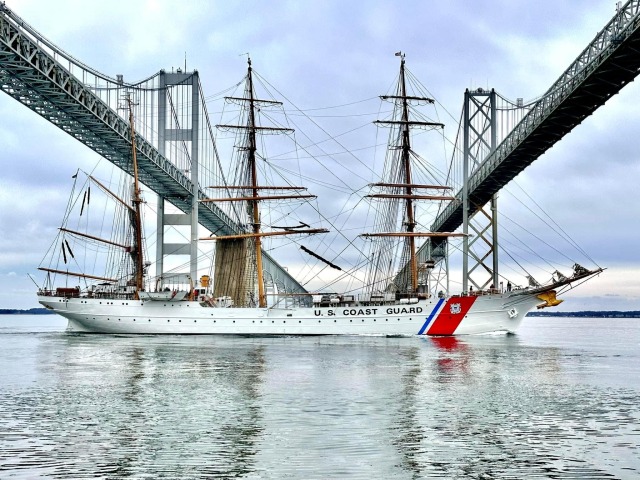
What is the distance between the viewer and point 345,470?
10.1 metres

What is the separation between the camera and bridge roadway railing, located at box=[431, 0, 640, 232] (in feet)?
97.1

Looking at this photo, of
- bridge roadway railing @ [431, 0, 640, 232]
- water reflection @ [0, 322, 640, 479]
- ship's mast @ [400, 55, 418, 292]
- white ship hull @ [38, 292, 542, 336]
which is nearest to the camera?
water reflection @ [0, 322, 640, 479]

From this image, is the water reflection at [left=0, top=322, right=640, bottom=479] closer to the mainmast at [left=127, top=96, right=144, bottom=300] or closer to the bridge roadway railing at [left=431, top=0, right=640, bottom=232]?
the bridge roadway railing at [left=431, top=0, right=640, bottom=232]

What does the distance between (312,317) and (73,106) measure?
19513 millimetres

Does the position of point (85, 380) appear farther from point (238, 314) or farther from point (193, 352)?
point (238, 314)

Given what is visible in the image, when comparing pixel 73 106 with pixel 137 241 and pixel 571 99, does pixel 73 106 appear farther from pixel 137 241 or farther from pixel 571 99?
pixel 571 99

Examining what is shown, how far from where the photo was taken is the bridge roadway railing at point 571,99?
97.1 ft

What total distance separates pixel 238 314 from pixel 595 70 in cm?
2771

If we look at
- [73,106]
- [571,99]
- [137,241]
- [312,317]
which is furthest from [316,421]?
[137,241]

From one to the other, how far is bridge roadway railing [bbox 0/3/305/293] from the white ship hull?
9.89 m

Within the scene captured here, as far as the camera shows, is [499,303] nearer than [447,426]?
No

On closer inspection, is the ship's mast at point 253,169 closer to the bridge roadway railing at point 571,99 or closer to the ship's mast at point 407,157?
the ship's mast at point 407,157

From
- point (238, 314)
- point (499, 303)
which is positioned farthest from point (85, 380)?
point (499, 303)

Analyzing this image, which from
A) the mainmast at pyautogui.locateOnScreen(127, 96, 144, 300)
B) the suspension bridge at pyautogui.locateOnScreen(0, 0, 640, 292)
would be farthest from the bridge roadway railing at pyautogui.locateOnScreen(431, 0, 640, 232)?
the mainmast at pyautogui.locateOnScreen(127, 96, 144, 300)
